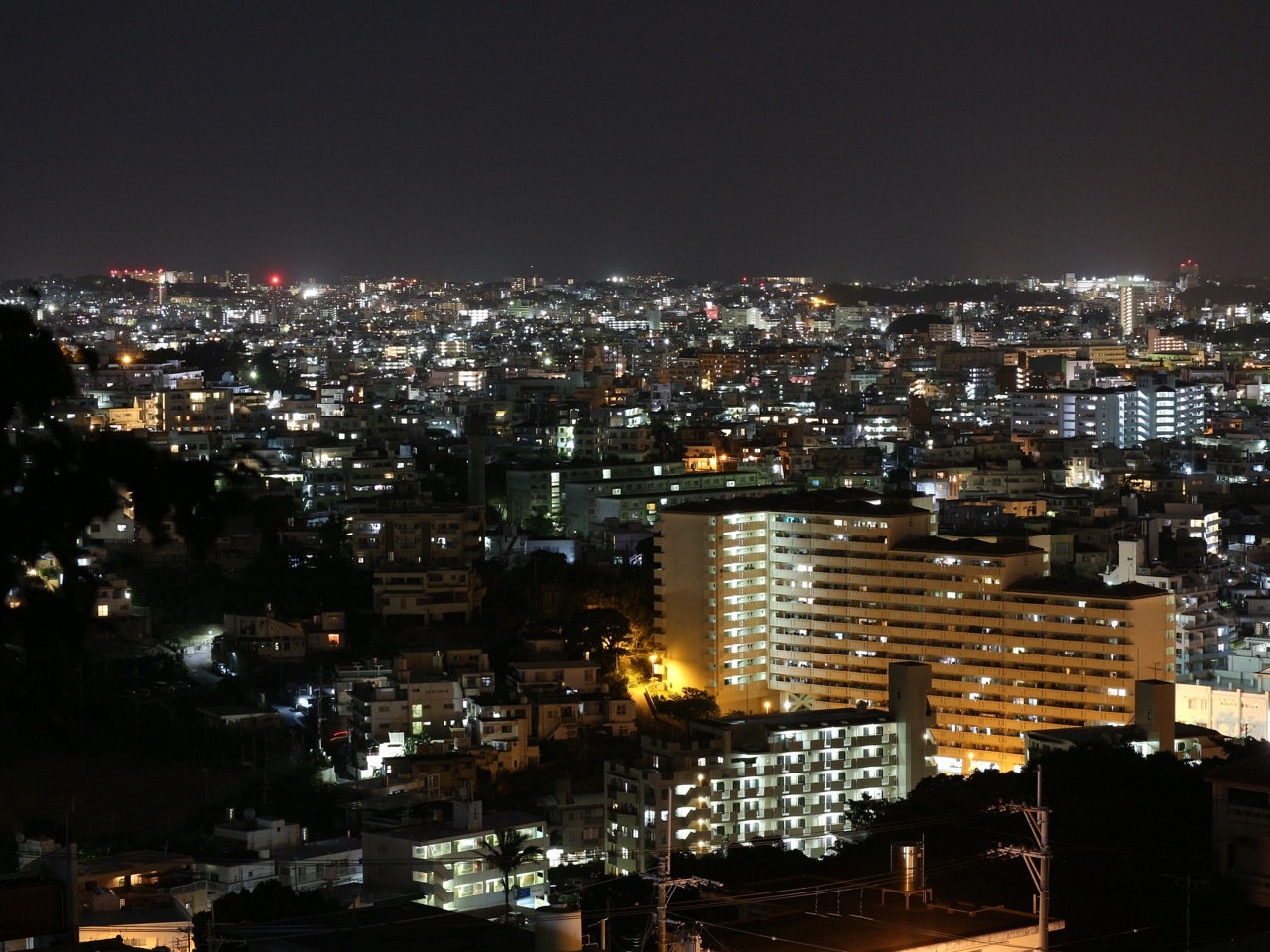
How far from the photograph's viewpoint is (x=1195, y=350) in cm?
4625

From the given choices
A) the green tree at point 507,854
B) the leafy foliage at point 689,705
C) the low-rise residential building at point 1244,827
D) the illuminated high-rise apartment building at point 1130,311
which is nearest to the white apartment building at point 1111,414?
the leafy foliage at point 689,705

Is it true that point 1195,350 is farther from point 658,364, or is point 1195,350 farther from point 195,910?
point 195,910

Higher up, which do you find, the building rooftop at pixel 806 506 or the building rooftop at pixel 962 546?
the building rooftop at pixel 806 506

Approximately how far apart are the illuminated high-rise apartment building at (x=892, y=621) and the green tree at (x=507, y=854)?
4463 millimetres

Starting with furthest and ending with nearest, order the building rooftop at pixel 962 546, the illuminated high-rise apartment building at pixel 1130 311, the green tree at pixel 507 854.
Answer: the illuminated high-rise apartment building at pixel 1130 311 < the building rooftop at pixel 962 546 < the green tree at pixel 507 854

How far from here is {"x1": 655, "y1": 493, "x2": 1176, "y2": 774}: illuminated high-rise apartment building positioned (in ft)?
43.1

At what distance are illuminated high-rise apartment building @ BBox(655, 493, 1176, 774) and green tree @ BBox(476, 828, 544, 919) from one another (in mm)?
4463

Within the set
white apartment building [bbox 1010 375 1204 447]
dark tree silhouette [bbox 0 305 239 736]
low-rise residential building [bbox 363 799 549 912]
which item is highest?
white apartment building [bbox 1010 375 1204 447]

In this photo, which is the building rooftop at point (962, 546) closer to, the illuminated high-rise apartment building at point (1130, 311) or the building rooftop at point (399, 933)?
the building rooftop at point (399, 933)

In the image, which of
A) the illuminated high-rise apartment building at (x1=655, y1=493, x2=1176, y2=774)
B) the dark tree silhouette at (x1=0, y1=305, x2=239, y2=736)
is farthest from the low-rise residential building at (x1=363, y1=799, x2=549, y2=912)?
the dark tree silhouette at (x1=0, y1=305, x2=239, y2=736)

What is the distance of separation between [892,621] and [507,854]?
592cm

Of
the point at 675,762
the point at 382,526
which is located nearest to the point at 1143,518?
the point at 382,526

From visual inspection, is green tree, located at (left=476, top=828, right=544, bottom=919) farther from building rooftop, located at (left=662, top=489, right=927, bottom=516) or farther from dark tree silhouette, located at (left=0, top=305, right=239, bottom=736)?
dark tree silhouette, located at (left=0, top=305, right=239, bottom=736)

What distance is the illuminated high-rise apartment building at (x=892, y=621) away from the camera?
13125mm
